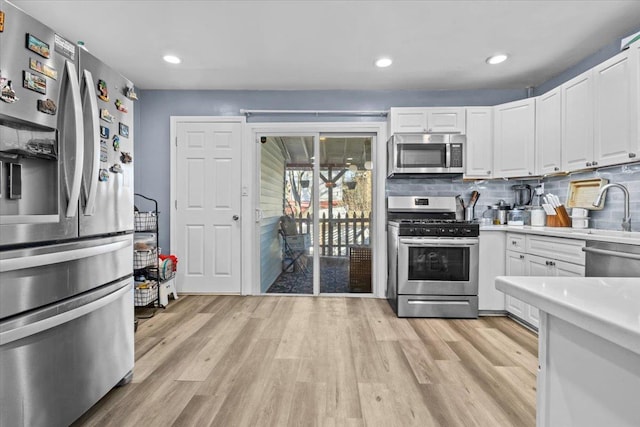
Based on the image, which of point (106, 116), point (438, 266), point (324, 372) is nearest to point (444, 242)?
point (438, 266)

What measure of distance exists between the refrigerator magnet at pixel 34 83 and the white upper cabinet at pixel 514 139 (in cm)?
372

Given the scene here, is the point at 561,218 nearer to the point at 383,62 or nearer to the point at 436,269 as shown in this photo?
the point at 436,269

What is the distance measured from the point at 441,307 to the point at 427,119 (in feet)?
6.53

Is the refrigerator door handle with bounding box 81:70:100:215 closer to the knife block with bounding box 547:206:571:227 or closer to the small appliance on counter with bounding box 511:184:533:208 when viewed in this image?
the knife block with bounding box 547:206:571:227

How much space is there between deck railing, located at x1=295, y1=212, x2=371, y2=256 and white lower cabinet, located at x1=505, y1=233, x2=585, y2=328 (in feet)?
5.12

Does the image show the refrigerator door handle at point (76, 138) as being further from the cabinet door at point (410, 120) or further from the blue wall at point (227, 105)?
the cabinet door at point (410, 120)

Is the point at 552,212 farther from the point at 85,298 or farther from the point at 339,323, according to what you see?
the point at 85,298

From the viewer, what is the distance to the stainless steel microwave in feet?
11.2

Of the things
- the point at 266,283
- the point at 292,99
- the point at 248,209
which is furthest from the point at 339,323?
the point at 292,99

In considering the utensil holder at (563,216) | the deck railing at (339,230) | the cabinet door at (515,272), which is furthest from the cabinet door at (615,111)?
the deck railing at (339,230)

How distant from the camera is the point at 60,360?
54.8 inches

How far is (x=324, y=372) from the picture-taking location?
6.72ft

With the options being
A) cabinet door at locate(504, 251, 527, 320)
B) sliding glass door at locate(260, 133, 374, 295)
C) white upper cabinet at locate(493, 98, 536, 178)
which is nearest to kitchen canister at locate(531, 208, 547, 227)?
white upper cabinet at locate(493, 98, 536, 178)

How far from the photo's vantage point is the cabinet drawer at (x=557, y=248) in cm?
231
